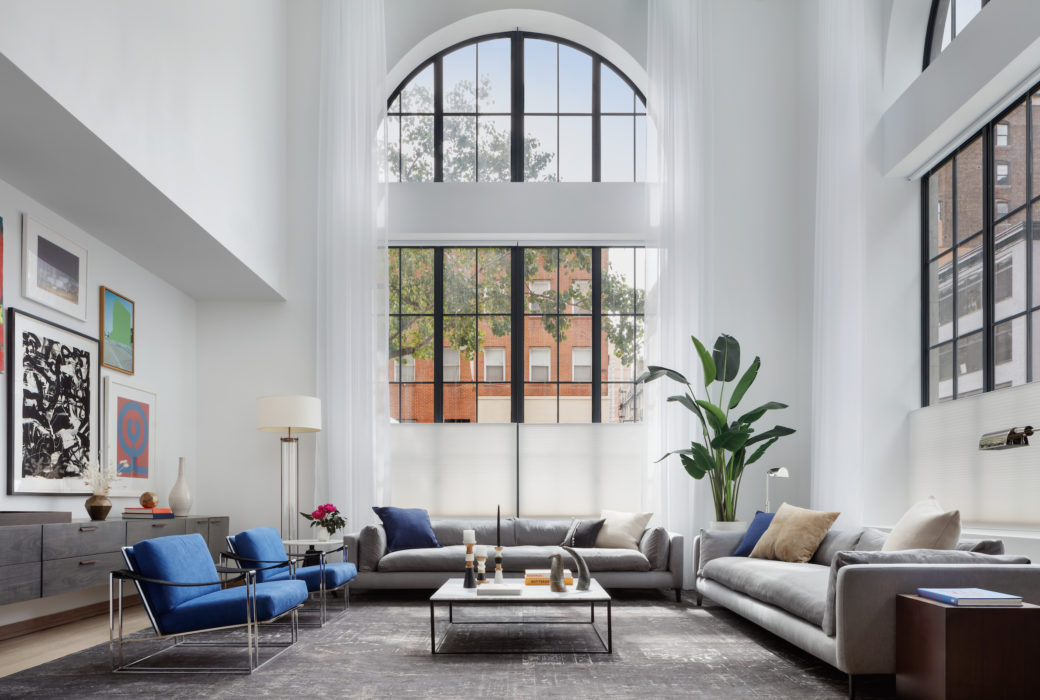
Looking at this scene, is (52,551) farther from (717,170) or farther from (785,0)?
(785,0)

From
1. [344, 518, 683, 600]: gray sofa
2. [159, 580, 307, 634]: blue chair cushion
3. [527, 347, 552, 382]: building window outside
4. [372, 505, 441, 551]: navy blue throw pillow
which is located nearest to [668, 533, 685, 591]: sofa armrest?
[344, 518, 683, 600]: gray sofa

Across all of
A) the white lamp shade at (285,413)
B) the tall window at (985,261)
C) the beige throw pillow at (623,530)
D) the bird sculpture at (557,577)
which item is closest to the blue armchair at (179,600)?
the bird sculpture at (557,577)

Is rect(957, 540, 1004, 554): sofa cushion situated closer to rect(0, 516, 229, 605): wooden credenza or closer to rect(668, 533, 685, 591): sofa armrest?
rect(668, 533, 685, 591): sofa armrest

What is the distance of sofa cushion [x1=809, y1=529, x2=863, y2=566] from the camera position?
5664 millimetres

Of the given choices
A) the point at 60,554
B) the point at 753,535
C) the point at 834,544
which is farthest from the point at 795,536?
the point at 60,554

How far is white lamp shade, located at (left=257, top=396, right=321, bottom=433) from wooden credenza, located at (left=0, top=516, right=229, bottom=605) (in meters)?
1.39

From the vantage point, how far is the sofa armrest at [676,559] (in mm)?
7008

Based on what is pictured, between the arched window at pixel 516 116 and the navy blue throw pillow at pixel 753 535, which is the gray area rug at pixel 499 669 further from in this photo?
the arched window at pixel 516 116

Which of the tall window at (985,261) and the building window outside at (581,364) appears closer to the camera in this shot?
the tall window at (985,261)

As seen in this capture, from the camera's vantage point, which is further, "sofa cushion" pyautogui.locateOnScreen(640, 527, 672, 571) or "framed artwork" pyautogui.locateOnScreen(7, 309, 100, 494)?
"sofa cushion" pyautogui.locateOnScreen(640, 527, 672, 571)

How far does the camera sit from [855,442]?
7.23 meters

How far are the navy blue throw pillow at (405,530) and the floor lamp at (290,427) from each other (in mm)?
972

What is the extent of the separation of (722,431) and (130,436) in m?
4.64

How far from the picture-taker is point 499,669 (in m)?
4.32
